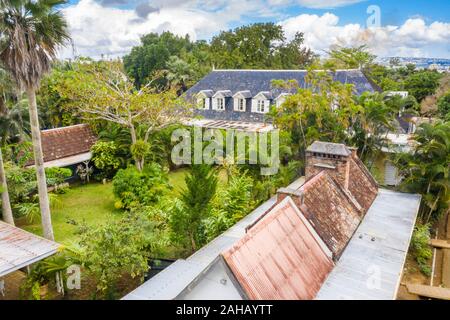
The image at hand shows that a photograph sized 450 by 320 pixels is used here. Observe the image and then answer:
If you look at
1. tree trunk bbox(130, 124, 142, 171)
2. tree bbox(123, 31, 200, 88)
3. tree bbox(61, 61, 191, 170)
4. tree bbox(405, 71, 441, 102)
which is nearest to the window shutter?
tree bbox(61, 61, 191, 170)

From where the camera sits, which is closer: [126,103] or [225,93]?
[126,103]

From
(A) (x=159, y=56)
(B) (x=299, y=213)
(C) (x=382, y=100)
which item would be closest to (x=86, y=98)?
(B) (x=299, y=213)

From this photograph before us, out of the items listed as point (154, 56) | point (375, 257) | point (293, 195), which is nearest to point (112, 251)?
point (293, 195)

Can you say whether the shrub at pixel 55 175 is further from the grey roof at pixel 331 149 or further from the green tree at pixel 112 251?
the grey roof at pixel 331 149

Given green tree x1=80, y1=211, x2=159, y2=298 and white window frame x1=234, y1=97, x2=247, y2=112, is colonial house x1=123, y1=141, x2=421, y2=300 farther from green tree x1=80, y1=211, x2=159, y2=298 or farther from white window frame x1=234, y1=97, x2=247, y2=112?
white window frame x1=234, y1=97, x2=247, y2=112

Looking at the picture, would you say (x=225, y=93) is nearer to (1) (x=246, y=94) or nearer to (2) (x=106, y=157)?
(1) (x=246, y=94)

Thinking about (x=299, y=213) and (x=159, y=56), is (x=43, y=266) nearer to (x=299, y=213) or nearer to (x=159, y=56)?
(x=299, y=213)
